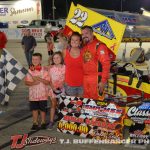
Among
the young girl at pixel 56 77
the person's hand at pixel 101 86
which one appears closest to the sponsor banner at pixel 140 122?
the person's hand at pixel 101 86

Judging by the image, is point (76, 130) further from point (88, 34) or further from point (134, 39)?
point (134, 39)

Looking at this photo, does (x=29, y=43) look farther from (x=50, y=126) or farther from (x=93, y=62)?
(x=93, y=62)

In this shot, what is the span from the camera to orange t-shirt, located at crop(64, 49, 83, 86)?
19.5 ft

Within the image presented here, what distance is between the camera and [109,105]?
18.5ft

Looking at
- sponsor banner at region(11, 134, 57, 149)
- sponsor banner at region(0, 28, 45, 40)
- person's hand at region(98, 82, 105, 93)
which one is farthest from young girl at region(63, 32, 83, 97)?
sponsor banner at region(0, 28, 45, 40)

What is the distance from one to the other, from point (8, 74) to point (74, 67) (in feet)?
6.89

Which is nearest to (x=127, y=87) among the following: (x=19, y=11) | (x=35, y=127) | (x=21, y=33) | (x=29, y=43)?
(x=35, y=127)

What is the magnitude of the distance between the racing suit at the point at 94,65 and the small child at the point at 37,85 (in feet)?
2.27

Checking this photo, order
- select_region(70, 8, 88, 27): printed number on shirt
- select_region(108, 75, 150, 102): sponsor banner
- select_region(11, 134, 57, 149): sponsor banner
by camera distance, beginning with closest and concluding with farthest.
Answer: select_region(11, 134, 57, 149): sponsor banner → select_region(108, 75, 150, 102): sponsor banner → select_region(70, 8, 88, 27): printed number on shirt

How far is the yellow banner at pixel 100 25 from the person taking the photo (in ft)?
23.7

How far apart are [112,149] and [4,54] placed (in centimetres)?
346

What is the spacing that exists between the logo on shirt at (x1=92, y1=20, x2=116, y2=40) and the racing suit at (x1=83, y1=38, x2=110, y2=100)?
4.57ft

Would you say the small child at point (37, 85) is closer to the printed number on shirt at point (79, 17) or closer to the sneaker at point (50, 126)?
the sneaker at point (50, 126)

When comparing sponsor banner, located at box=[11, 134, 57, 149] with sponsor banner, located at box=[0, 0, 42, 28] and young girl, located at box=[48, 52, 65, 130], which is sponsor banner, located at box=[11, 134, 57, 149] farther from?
sponsor banner, located at box=[0, 0, 42, 28]
